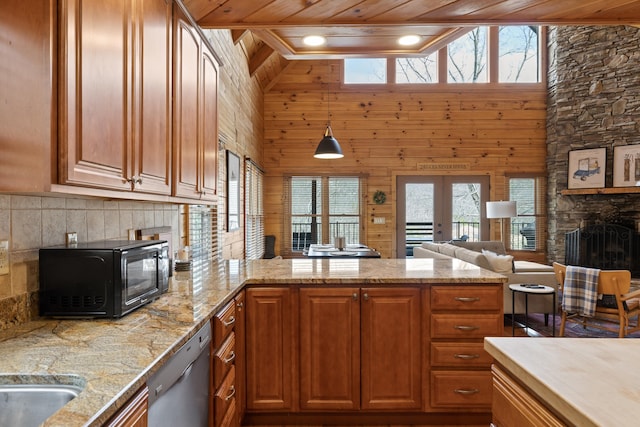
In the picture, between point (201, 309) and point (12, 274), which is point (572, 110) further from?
point (12, 274)

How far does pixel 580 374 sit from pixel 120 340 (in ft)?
4.28

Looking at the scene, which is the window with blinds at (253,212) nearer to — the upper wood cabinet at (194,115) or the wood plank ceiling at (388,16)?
the upper wood cabinet at (194,115)

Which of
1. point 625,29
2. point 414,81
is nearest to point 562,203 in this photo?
point 625,29

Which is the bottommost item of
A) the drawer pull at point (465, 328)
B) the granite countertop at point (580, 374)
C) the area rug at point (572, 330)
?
the area rug at point (572, 330)

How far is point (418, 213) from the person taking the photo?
730cm

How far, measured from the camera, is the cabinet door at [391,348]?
2.26 metres

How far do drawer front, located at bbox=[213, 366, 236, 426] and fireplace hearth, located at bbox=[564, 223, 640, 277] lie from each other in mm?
6338

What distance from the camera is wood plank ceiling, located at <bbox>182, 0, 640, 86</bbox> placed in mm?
1984

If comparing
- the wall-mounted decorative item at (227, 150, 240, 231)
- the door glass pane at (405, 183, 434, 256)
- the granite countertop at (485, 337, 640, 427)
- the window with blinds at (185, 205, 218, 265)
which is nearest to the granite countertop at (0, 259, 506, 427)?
the window with blinds at (185, 205, 218, 265)

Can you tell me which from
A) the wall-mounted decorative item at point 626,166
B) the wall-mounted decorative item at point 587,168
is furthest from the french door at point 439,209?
the wall-mounted decorative item at point 626,166

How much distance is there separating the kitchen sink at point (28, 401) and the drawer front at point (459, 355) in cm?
190

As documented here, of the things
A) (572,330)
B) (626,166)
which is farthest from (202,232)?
(626,166)

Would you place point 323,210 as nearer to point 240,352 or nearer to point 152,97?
point 240,352

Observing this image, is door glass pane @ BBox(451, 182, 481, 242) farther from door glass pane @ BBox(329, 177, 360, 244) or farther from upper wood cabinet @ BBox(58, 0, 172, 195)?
upper wood cabinet @ BBox(58, 0, 172, 195)
